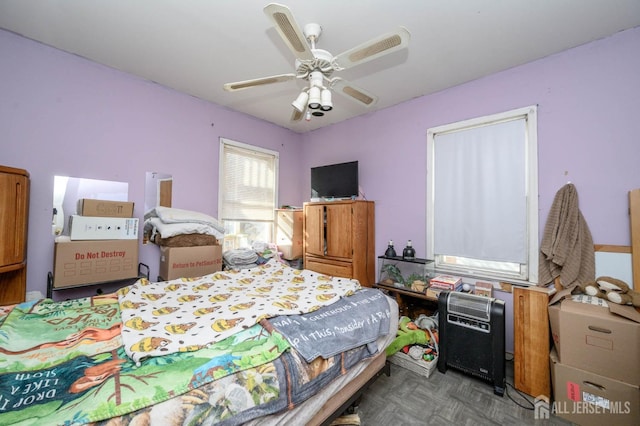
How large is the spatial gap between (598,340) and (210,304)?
2.60 m

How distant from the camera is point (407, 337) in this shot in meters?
2.47

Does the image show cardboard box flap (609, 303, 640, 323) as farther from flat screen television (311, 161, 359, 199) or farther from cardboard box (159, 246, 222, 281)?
cardboard box (159, 246, 222, 281)

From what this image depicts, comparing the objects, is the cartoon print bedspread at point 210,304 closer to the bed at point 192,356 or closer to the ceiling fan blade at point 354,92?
the bed at point 192,356

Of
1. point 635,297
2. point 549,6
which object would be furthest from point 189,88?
point 635,297

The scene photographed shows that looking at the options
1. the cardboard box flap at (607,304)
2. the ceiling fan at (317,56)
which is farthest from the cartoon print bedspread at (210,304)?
the cardboard box flap at (607,304)

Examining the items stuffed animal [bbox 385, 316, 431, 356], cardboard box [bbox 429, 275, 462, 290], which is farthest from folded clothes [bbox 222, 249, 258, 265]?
cardboard box [bbox 429, 275, 462, 290]

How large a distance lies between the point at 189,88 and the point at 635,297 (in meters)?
4.40

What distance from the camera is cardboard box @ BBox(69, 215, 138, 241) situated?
84.6 inches

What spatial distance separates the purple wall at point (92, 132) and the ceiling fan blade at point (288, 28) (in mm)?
2156

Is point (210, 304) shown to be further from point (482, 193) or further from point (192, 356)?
point (482, 193)

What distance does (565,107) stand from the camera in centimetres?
232

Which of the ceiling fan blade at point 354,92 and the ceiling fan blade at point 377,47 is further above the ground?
the ceiling fan blade at point 354,92

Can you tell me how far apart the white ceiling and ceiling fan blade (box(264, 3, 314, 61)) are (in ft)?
1.71

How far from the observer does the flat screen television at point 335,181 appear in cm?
363
